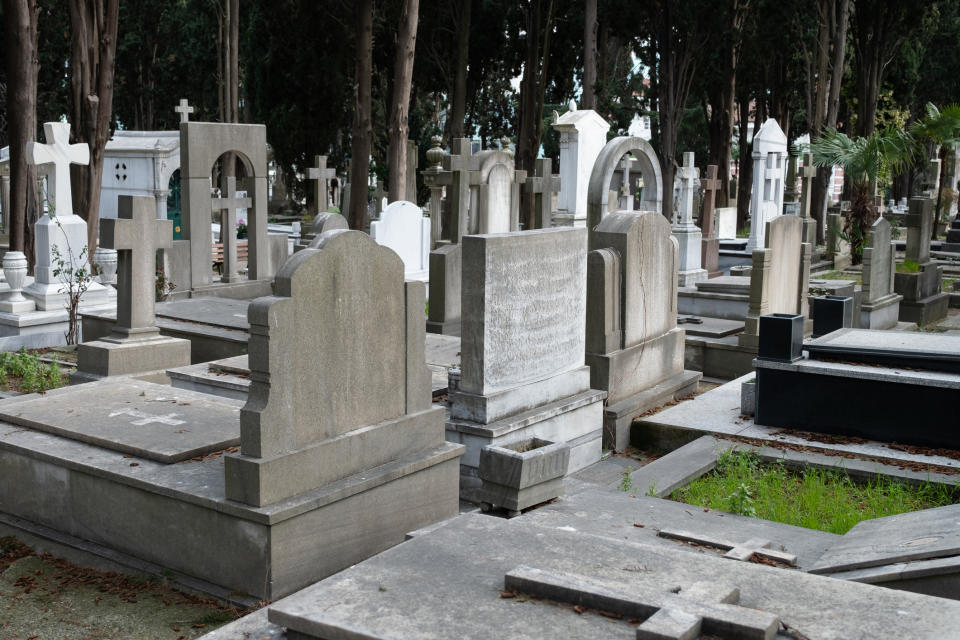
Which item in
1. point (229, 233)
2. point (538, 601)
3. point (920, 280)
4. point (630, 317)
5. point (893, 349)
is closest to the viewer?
point (538, 601)

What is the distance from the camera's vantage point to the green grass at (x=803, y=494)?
5.77 meters

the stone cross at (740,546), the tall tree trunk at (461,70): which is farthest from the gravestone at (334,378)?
the tall tree trunk at (461,70)

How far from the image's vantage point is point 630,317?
7898 mm

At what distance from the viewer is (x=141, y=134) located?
2469 cm

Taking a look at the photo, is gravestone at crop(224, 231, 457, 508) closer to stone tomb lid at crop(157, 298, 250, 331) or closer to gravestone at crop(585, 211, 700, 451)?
gravestone at crop(585, 211, 700, 451)

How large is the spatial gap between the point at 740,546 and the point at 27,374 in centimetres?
630

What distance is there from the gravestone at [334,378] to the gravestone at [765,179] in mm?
16549

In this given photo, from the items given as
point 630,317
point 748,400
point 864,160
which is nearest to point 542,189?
point 864,160

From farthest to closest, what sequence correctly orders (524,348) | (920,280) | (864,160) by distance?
(864,160)
(920,280)
(524,348)

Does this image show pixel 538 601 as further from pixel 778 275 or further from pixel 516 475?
pixel 778 275

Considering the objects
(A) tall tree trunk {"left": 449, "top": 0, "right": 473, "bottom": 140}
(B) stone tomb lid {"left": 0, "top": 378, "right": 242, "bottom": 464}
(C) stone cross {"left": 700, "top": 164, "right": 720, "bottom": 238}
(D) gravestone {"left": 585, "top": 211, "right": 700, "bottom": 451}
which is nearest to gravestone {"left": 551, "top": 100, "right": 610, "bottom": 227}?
(C) stone cross {"left": 700, "top": 164, "right": 720, "bottom": 238}

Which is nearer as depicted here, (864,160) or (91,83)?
(91,83)

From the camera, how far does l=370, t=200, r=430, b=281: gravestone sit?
14.2m

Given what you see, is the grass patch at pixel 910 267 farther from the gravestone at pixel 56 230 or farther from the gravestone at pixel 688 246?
the gravestone at pixel 56 230
